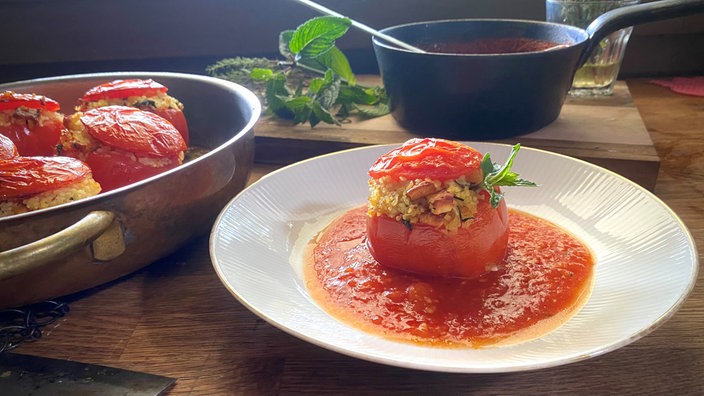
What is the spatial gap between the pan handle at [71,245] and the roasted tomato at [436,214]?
1.29ft

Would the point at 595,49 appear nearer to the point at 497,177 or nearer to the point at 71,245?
the point at 497,177

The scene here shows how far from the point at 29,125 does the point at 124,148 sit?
286mm

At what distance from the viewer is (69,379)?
75 cm

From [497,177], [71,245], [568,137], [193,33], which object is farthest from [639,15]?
[193,33]

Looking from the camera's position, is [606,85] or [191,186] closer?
[191,186]

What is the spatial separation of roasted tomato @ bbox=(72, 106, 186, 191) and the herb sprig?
51 centimetres

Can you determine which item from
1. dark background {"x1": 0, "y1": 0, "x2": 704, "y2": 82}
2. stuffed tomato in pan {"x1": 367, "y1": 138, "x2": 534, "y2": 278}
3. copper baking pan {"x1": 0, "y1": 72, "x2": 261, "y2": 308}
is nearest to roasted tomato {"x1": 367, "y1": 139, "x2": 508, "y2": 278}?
stuffed tomato in pan {"x1": 367, "y1": 138, "x2": 534, "y2": 278}

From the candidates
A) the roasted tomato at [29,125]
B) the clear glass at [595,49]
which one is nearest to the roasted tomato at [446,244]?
the roasted tomato at [29,125]

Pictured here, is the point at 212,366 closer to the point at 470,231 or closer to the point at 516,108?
the point at 470,231

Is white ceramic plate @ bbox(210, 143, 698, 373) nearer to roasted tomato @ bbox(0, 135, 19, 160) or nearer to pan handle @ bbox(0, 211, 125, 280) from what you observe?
pan handle @ bbox(0, 211, 125, 280)

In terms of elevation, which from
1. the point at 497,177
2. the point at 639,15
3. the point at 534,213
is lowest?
the point at 534,213

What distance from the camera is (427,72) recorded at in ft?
4.41

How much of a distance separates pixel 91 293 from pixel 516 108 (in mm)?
998

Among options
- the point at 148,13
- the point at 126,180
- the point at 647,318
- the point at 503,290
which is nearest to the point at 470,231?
the point at 503,290
